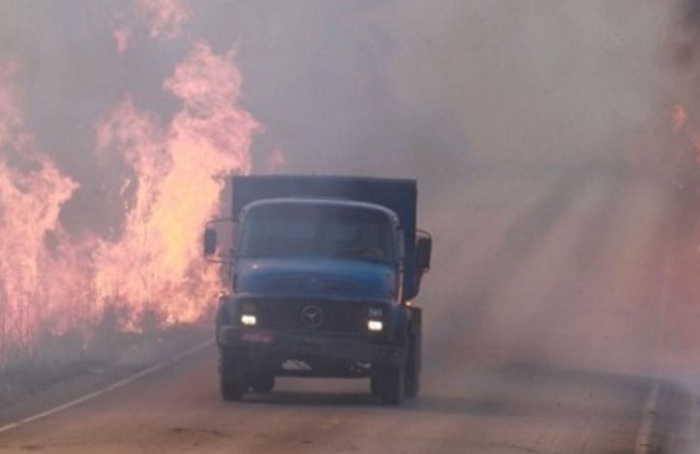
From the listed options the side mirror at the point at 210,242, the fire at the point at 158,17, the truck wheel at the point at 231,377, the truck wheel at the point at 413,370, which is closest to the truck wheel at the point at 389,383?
the truck wheel at the point at 413,370

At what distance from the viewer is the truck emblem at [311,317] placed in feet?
98.1

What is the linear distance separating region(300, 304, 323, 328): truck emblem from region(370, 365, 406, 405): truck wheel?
3.66 feet

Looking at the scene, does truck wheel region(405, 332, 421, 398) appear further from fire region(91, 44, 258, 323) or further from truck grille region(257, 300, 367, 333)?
fire region(91, 44, 258, 323)

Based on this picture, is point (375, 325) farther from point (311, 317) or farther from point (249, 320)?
point (249, 320)

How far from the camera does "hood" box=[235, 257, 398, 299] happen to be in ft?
98.5

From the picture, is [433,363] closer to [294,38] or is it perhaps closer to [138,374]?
[138,374]

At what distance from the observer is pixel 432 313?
4881 cm

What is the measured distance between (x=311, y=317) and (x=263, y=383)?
201 cm

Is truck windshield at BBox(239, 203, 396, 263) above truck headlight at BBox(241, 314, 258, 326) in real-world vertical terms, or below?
above

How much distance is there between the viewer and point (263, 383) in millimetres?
31531

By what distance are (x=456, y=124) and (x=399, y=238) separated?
142ft

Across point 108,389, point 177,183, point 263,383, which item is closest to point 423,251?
point 263,383

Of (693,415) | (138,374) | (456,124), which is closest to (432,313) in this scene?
(138,374)

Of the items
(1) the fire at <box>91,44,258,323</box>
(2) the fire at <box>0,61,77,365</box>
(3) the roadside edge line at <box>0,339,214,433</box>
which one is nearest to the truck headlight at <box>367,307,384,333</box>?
Result: (3) the roadside edge line at <box>0,339,214,433</box>
